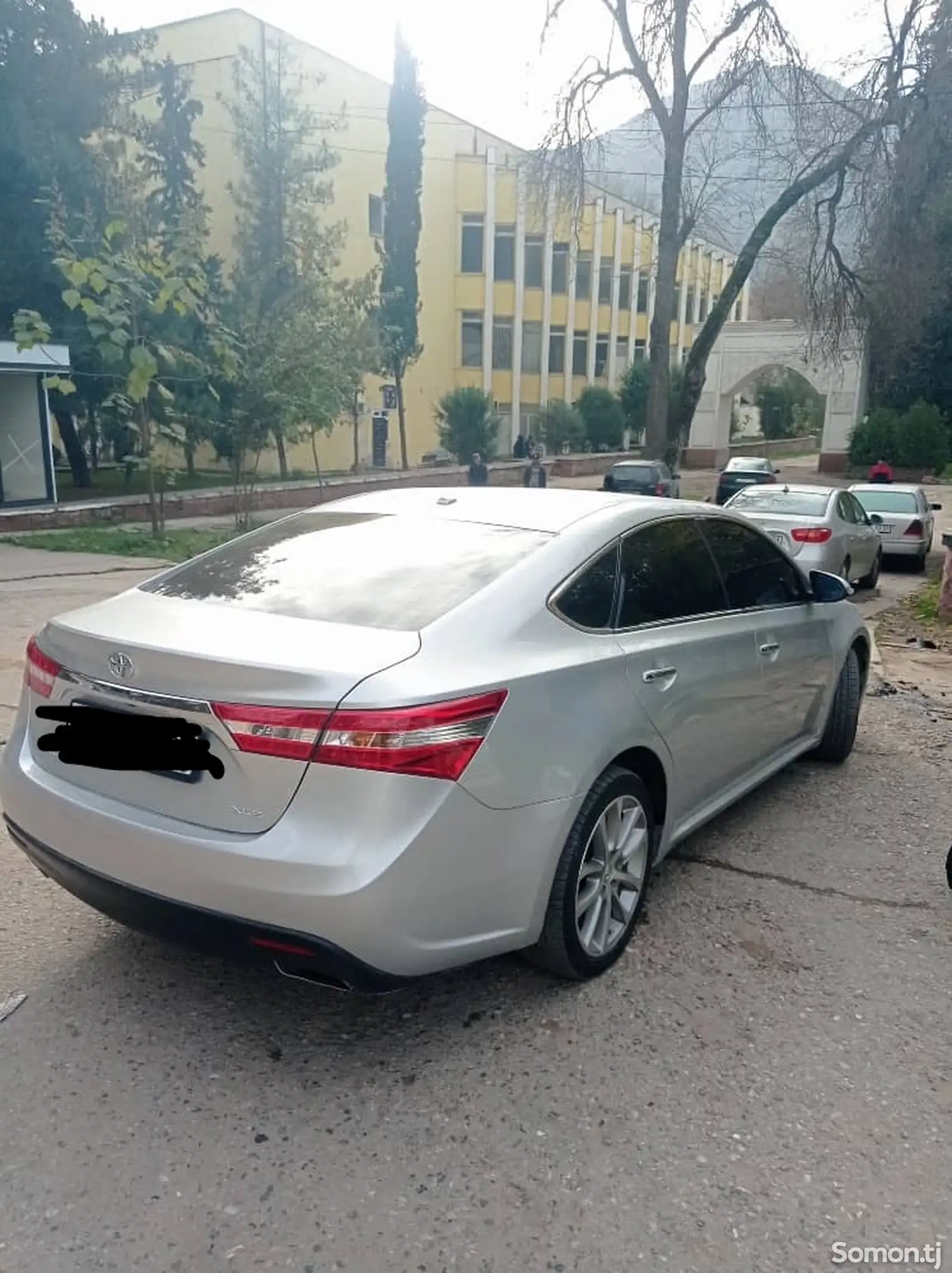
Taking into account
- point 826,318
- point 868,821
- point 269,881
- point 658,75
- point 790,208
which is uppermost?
point 658,75

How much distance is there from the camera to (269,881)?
253cm

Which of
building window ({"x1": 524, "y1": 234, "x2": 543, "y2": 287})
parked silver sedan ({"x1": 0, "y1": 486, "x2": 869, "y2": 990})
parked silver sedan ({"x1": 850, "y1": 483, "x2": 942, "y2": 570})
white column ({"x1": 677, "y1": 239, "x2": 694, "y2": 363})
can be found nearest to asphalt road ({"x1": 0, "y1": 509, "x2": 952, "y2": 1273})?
parked silver sedan ({"x1": 0, "y1": 486, "x2": 869, "y2": 990})

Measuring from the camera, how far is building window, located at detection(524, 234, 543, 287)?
141 feet

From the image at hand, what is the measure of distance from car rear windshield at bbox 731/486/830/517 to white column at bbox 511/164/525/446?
2975 centimetres

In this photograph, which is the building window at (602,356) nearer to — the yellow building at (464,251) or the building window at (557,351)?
the yellow building at (464,251)

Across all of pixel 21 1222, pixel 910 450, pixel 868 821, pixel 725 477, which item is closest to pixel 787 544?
pixel 868 821

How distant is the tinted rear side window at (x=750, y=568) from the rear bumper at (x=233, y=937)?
2331 millimetres

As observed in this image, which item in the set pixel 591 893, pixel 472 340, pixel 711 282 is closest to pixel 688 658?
pixel 591 893

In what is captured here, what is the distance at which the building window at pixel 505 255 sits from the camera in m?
41.6

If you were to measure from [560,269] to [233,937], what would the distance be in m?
45.5

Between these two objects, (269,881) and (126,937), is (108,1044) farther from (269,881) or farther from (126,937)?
(269,881)

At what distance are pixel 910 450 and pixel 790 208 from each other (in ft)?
39.3

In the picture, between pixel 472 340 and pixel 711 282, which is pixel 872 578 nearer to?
pixel 472 340

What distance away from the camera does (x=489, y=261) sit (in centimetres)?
4100
